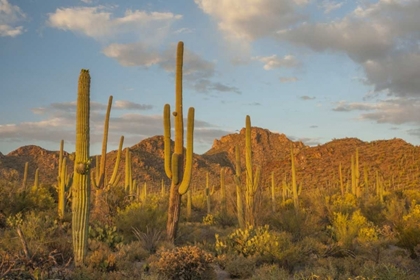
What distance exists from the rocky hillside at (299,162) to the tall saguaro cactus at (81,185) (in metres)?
31.1

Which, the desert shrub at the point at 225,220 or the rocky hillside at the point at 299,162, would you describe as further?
the rocky hillside at the point at 299,162

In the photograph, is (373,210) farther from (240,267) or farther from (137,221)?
(240,267)

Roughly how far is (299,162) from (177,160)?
143 ft

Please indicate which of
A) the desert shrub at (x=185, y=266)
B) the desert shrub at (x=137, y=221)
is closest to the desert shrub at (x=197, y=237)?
the desert shrub at (x=137, y=221)

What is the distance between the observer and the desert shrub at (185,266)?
8.95 m

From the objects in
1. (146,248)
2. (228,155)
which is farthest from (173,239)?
(228,155)

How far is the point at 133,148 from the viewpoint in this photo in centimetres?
6694

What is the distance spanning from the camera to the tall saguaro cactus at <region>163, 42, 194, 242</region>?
1373 centimetres

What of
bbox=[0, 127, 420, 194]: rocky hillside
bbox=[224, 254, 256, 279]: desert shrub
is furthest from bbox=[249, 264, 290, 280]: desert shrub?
bbox=[0, 127, 420, 194]: rocky hillside

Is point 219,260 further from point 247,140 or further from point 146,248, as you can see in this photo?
point 247,140

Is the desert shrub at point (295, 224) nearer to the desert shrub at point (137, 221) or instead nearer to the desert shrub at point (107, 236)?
the desert shrub at point (137, 221)

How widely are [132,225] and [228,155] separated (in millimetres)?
61210

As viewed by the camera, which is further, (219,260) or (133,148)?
(133,148)

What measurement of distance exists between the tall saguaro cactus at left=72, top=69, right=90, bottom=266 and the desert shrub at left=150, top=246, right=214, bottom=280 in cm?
178
